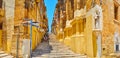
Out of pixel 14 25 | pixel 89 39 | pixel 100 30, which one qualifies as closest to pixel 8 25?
pixel 14 25

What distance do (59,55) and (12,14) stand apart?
475 centimetres

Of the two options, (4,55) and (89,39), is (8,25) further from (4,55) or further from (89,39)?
(89,39)

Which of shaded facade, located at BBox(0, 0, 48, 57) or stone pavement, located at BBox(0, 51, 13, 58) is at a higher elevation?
shaded facade, located at BBox(0, 0, 48, 57)

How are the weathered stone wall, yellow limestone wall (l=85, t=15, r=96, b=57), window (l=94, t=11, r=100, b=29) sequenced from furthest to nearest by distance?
the weathered stone wall
yellow limestone wall (l=85, t=15, r=96, b=57)
window (l=94, t=11, r=100, b=29)

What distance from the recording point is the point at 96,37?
13.1 metres

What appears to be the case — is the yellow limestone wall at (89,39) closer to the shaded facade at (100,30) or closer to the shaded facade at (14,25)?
the shaded facade at (100,30)

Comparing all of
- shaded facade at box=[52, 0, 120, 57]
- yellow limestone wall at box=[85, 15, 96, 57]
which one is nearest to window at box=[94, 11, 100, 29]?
shaded facade at box=[52, 0, 120, 57]

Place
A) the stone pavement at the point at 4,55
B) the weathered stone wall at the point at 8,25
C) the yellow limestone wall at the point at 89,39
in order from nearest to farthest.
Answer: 1. the stone pavement at the point at 4,55
2. the yellow limestone wall at the point at 89,39
3. the weathered stone wall at the point at 8,25

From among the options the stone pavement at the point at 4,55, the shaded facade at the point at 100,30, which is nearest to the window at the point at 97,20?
the shaded facade at the point at 100,30

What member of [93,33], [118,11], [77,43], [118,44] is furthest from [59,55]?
[118,11]

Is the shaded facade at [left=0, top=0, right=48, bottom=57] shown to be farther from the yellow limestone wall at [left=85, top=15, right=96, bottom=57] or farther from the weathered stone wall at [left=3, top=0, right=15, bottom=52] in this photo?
the yellow limestone wall at [left=85, top=15, right=96, bottom=57]

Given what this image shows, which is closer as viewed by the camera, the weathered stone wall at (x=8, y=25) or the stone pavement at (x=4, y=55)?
the stone pavement at (x=4, y=55)

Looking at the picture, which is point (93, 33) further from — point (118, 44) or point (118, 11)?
point (118, 11)

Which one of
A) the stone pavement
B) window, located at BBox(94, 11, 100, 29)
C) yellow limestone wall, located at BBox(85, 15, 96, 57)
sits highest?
window, located at BBox(94, 11, 100, 29)
